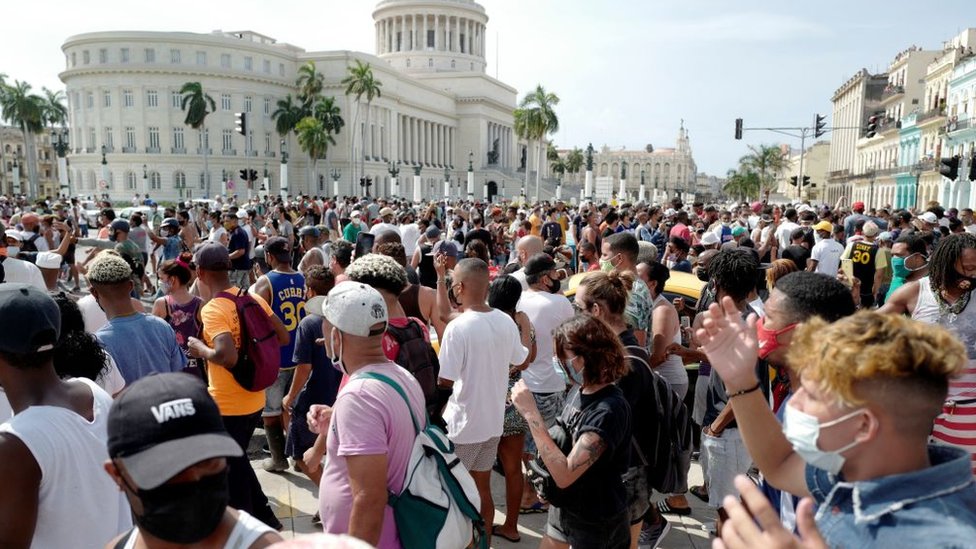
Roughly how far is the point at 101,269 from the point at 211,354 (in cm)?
84

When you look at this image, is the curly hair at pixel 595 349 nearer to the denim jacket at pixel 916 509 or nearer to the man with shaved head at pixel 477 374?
the man with shaved head at pixel 477 374

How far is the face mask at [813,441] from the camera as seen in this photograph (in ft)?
5.39

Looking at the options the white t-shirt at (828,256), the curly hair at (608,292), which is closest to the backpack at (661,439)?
the curly hair at (608,292)

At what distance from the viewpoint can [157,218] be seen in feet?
68.2

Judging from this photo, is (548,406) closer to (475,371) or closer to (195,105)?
(475,371)

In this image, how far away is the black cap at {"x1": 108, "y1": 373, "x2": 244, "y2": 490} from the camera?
1.58 m

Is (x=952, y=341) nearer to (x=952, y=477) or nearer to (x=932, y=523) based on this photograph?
(x=952, y=477)

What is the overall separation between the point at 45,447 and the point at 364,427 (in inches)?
42.4

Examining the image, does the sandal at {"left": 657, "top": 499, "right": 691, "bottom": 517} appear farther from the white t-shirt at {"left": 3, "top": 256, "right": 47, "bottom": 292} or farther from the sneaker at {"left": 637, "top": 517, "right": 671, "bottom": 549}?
the white t-shirt at {"left": 3, "top": 256, "right": 47, "bottom": 292}

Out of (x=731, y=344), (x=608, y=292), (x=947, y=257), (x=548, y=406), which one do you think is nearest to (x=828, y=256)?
(x=947, y=257)

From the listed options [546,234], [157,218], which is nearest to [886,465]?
[546,234]

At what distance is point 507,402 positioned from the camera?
483cm

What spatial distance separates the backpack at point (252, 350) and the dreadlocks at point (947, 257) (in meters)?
4.58

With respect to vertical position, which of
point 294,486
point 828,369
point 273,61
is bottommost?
point 294,486
